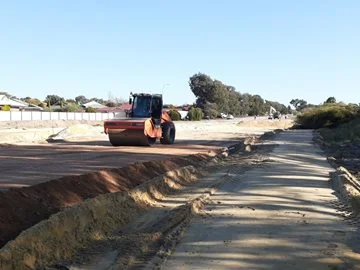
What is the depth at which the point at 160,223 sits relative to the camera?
10.0 m

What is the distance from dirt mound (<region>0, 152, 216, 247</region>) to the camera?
26.9 feet

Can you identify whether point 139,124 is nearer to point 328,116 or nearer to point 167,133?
point 167,133

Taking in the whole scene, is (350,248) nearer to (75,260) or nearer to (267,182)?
(75,260)

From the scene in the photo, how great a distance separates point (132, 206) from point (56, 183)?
5.64 ft

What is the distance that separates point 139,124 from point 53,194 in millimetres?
16070

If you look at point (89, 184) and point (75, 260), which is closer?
point (75, 260)

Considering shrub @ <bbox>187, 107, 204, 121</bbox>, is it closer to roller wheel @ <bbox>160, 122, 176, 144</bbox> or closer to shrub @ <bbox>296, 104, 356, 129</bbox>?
shrub @ <bbox>296, 104, 356, 129</bbox>

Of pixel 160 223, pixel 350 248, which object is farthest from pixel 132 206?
pixel 350 248

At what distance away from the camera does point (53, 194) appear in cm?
1045

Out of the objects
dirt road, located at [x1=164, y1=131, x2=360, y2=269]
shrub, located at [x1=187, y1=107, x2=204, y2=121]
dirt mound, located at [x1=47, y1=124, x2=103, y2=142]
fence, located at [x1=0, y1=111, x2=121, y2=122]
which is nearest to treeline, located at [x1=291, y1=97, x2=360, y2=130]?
shrub, located at [x1=187, y1=107, x2=204, y2=121]

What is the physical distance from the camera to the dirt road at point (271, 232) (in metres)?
7.50

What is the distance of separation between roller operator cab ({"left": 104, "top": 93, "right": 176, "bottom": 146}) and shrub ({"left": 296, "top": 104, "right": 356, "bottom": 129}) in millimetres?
54803

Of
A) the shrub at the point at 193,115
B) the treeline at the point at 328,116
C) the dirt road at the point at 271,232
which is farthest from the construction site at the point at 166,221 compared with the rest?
the shrub at the point at 193,115

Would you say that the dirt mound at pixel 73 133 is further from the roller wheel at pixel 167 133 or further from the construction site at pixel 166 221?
the construction site at pixel 166 221
